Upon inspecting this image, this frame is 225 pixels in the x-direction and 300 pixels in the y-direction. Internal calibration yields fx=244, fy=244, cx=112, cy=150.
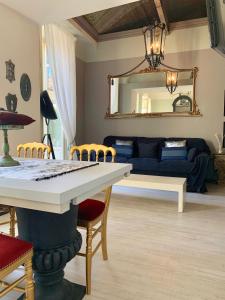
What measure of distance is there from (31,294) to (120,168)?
83 cm

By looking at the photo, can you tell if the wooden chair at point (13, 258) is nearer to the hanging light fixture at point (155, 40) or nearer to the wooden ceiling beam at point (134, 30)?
the hanging light fixture at point (155, 40)

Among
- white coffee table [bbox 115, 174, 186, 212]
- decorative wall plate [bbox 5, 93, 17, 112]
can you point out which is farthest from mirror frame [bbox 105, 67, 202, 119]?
decorative wall plate [bbox 5, 93, 17, 112]

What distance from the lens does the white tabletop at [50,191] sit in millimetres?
952

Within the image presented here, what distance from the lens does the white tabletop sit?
0.95m

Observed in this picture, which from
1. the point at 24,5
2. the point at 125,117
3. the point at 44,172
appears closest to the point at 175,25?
the point at 125,117

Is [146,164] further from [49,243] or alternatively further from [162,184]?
[49,243]

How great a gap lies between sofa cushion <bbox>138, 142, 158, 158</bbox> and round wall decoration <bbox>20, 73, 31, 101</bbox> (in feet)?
7.83

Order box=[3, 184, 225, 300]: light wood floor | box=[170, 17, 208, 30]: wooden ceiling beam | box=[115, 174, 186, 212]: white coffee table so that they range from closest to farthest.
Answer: box=[3, 184, 225, 300]: light wood floor, box=[115, 174, 186, 212]: white coffee table, box=[170, 17, 208, 30]: wooden ceiling beam

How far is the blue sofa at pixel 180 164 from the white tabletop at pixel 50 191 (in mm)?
2939

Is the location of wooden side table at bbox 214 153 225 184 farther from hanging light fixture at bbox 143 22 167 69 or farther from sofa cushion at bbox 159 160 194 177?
hanging light fixture at bbox 143 22 167 69

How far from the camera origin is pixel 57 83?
4262 mm

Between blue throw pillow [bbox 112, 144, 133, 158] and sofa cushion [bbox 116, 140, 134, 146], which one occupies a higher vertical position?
sofa cushion [bbox 116, 140, 134, 146]

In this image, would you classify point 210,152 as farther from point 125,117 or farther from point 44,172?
point 44,172

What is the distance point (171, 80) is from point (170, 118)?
76 centimetres
